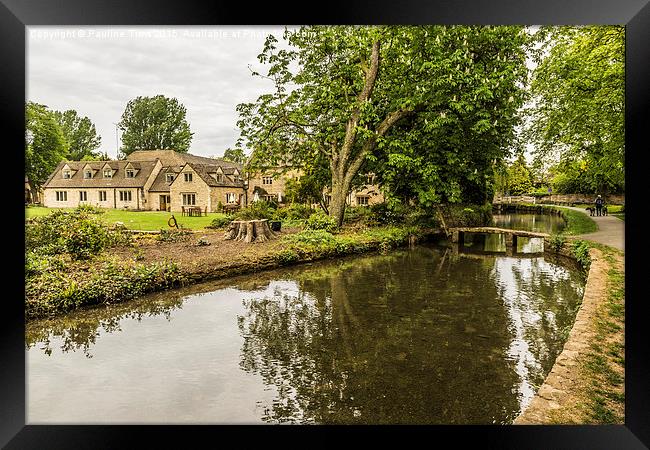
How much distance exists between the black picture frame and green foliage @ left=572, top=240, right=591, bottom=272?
7.62 meters

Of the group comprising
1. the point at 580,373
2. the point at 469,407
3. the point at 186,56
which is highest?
the point at 186,56

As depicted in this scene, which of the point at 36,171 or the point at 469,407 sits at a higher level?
the point at 36,171

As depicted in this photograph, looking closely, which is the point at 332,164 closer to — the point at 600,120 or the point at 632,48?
the point at 600,120

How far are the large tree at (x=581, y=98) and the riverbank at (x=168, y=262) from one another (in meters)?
6.56

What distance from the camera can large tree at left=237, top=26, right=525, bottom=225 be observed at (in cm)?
1270

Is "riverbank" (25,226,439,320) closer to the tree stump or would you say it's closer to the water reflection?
the tree stump

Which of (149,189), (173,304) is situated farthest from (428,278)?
(149,189)

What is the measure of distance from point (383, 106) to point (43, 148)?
10.8 meters

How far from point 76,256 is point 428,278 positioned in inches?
294

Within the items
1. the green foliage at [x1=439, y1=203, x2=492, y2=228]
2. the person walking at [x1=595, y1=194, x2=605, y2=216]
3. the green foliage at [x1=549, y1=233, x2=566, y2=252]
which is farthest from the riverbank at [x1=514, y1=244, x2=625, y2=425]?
the person walking at [x1=595, y1=194, x2=605, y2=216]

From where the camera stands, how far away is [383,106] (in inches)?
591

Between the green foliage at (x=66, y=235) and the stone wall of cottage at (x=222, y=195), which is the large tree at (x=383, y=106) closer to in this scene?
the stone wall of cottage at (x=222, y=195)

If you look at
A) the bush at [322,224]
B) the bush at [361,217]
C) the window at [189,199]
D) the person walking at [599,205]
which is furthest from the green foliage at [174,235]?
the person walking at [599,205]

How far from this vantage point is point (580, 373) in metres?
3.58
